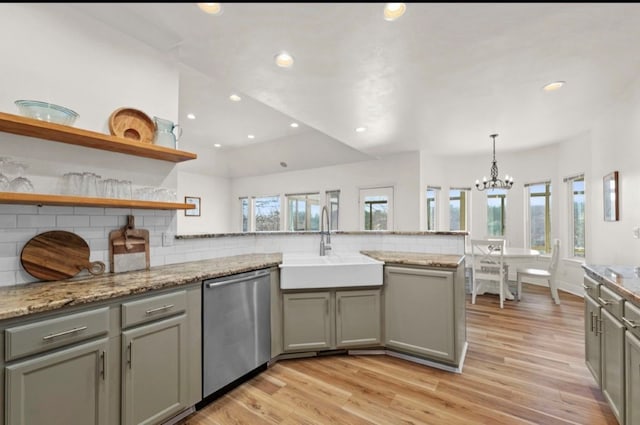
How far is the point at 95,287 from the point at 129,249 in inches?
22.0

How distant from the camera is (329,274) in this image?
7.91ft

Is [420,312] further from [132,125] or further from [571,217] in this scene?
[571,217]

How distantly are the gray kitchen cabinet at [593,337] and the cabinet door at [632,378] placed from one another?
1.44 ft

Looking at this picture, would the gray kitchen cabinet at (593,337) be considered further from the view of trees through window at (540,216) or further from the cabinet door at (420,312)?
the view of trees through window at (540,216)

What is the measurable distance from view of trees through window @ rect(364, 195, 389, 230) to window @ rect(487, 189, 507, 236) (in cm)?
241

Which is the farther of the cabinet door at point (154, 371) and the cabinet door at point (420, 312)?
the cabinet door at point (420, 312)

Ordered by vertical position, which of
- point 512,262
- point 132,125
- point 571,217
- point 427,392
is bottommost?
point 427,392

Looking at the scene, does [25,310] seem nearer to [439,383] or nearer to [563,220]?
[439,383]

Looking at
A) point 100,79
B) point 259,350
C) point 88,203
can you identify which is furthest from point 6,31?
point 259,350

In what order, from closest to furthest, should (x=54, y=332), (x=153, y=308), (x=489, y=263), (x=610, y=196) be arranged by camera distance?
1. (x=54, y=332)
2. (x=153, y=308)
3. (x=610, y=196)
4. (x=489, y=263)

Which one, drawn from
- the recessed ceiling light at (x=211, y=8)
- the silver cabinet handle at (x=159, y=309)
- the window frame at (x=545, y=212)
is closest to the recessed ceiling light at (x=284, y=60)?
the recessed ceiling light at (x=211, y=8)

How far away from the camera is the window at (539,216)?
5.64m

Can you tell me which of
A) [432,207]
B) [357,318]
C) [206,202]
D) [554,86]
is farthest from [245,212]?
[554,86]

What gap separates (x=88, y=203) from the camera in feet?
5.45
